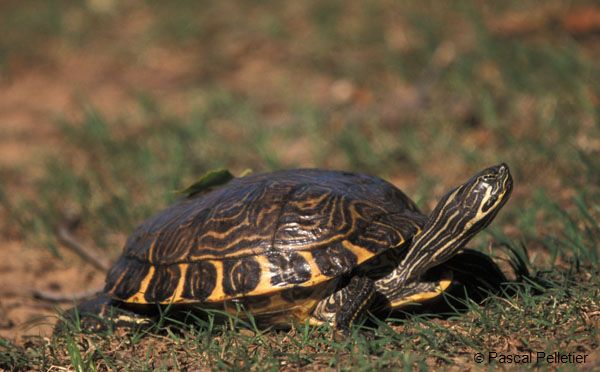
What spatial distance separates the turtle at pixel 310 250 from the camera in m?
3.66

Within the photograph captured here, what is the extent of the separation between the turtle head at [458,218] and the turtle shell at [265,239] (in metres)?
0.11

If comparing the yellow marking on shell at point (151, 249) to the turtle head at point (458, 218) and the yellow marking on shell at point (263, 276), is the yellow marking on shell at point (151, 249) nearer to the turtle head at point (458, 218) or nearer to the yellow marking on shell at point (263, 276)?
the yellow marking on shell at point (263, 276)

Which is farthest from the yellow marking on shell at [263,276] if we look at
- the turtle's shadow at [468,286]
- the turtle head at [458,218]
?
the turtle head at [458,218]

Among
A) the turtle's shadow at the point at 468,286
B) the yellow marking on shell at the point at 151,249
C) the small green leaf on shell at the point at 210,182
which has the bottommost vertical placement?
the turtle's shadow at the point at 468,286

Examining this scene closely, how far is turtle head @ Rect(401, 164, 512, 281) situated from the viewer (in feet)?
12.0

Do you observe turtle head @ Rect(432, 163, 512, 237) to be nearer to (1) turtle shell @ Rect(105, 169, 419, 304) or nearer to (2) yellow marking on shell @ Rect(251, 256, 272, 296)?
(1) turtle shell @ Rect(105, 169, 419, 304)

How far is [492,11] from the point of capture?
9406 millimetres

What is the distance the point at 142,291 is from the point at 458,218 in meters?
1.58

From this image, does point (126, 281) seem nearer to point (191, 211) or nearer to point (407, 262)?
point (191, 211)

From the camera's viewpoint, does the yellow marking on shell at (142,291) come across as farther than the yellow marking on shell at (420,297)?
Yes

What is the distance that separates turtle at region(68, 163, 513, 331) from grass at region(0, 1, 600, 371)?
0.48 feet

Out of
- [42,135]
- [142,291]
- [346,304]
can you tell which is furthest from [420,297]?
[42,135]

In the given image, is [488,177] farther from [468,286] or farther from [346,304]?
[346,304]

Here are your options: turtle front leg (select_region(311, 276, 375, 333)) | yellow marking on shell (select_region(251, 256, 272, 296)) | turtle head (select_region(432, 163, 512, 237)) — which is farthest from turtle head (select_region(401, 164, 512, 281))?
yellow marking on shell (select_region(251, 256, 272, 296))
